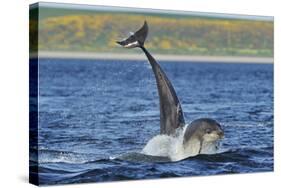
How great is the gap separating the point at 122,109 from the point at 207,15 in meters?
2.79

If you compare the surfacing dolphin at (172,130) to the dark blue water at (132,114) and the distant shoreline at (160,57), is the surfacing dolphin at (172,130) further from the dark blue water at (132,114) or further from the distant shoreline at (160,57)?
the distant shoreline at (160,57)

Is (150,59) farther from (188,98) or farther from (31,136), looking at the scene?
(31,136)

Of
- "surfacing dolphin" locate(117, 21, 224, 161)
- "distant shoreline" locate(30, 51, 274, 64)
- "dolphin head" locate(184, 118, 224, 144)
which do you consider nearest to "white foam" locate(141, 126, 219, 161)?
"surfacing dolphin" locate(117, 21, 224, 161)

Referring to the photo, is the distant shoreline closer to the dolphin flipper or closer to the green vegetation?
the green vegetation

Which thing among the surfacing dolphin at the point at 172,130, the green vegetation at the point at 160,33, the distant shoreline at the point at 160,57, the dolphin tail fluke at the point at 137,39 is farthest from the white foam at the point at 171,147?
the dolphin tail fluke at the point at 137,39

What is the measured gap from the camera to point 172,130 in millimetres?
16938

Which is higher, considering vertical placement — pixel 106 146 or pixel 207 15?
pixel 207 15

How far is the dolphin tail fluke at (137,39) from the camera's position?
54.3 feet

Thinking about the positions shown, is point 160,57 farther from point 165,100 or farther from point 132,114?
point 132,114

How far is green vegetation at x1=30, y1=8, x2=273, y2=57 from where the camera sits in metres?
15.7

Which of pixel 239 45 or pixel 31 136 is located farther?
pixel 239 45

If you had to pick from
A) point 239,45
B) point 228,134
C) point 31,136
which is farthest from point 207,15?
Result: point 31,136

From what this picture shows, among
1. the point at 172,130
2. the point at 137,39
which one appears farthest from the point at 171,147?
the point at 137,39

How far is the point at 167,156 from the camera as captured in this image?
55.1 feet
